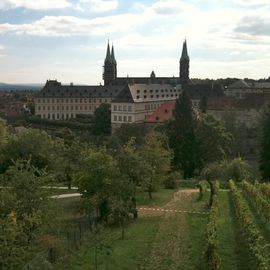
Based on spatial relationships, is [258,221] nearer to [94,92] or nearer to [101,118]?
[101,118]

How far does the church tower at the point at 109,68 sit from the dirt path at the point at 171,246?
102 m

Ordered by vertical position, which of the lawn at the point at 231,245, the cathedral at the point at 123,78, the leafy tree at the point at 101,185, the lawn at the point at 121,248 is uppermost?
the cathedral at the point at 123,78

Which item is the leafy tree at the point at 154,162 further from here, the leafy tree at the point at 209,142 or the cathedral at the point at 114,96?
the cathedral at the point at 114,96

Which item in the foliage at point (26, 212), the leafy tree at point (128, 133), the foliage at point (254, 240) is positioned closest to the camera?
the foliage at point (26, 212)

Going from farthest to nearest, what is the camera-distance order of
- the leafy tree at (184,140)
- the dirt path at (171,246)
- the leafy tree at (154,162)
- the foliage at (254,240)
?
1. the leafy tree at (184,140)
2. the leafy tree at (154,162)
3. the dirt path at (171,246)
4. the foliage at (254,240)

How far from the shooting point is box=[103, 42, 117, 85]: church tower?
438 ft

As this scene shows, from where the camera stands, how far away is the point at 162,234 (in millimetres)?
26781

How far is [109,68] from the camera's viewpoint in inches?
5266

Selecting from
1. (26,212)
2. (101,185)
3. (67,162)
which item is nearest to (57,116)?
(67,162)

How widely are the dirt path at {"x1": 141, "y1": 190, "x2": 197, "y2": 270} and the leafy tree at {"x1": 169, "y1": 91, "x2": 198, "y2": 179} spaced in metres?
18.7

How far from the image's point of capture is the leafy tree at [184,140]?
52688 mm

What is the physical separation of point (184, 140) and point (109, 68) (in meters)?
84.1

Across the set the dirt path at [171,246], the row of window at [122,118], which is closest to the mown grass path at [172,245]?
the dirt path at [171,246]

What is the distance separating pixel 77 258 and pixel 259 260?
861 cm
